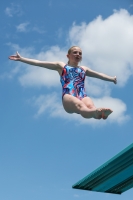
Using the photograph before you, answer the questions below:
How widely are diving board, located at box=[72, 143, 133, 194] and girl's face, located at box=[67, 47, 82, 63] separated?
8.09 feet

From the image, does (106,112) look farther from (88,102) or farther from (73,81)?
(73,81)

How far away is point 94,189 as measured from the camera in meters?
10.4

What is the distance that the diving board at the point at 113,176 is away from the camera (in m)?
8.27

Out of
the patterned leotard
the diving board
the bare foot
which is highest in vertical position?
the patterned leotard

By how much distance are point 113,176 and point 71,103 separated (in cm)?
225

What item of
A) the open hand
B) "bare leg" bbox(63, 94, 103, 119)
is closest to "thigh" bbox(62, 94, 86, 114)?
"bare leg" bbox(63, 94, 103, 119)

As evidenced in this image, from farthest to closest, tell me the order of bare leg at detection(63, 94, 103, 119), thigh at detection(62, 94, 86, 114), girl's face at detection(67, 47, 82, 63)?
1. girl's face at detection(67, 47, 82, 63)
2. thigh at detection(62, 94, 86, 114)
3. bare leg at detection(63, 94, 103, 119)

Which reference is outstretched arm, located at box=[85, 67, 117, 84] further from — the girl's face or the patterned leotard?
the girl's face

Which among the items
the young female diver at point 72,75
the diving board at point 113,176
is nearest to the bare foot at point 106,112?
the diving board at point 113,176

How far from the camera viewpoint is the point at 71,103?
8.25 meters

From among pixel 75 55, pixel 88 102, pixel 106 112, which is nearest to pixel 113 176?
pixel 88 102

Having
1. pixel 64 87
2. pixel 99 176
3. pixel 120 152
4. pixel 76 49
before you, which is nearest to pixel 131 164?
pixel 120 152

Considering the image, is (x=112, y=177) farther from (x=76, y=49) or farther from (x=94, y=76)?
(x=76, y=49)

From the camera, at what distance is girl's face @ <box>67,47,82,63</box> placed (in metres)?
9.12
